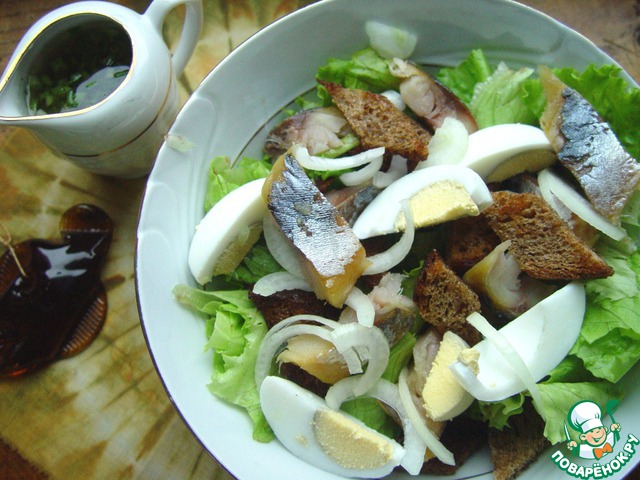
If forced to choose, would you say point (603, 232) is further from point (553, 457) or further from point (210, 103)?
point (210, 103)

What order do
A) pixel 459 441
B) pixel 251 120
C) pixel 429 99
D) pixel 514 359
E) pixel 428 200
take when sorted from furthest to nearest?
1. pixel 251 120
2. pixel 429 99
3. pixel 459 441
4. pixel 428 200
5. pixel 514 359

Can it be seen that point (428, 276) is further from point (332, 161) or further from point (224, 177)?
point (224, 177)

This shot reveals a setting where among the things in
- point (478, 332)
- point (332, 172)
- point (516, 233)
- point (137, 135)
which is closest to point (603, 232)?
point (516, 233)

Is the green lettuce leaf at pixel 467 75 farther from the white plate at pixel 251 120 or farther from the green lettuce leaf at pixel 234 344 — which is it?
the green lettuce leaf at pixel 234 344

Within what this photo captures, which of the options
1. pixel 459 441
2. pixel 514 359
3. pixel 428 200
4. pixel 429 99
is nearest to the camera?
pixel 514 359

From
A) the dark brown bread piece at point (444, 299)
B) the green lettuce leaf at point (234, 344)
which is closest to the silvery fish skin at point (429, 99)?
the dark brown bread piece at point (444, 299)

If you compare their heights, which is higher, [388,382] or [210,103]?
[210,103]

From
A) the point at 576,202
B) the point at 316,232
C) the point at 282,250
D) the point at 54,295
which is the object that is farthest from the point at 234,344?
the point at 576,202
